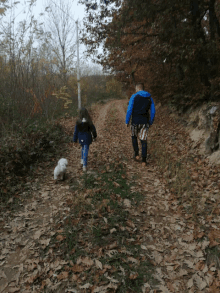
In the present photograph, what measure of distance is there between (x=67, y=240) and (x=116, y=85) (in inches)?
1361

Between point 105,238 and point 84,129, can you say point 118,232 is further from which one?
point 84,129

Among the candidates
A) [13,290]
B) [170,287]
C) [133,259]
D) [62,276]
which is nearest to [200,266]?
[170,287]

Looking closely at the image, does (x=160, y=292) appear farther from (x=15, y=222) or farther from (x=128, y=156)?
(x=128, y=156)

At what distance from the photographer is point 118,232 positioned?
3.40 metres

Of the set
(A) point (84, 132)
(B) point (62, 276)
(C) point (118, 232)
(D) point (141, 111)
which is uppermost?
(D) point (141, 111)

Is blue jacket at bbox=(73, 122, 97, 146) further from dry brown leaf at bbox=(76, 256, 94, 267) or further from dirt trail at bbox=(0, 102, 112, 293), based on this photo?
dry brown leaf at bbox=(76, 256, 94, 267)

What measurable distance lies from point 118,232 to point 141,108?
3.64m

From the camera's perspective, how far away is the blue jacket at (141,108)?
5.62 m

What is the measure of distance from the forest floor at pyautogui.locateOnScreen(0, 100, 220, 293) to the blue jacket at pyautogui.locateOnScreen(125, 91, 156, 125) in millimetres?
1510

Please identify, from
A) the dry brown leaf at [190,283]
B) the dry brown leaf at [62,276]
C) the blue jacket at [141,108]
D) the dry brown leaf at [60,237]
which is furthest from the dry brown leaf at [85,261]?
the blue jacket at [141,108]

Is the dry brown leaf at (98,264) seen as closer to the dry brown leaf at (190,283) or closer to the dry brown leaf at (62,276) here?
the dry brown leaf at (62,276)

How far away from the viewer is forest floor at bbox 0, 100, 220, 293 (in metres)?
2.66

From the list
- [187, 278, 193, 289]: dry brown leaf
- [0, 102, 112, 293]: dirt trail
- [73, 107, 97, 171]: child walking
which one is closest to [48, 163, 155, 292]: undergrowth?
[0, 102, 112, 293]: dirt trail

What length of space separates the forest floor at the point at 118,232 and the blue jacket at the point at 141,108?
1.51 m
